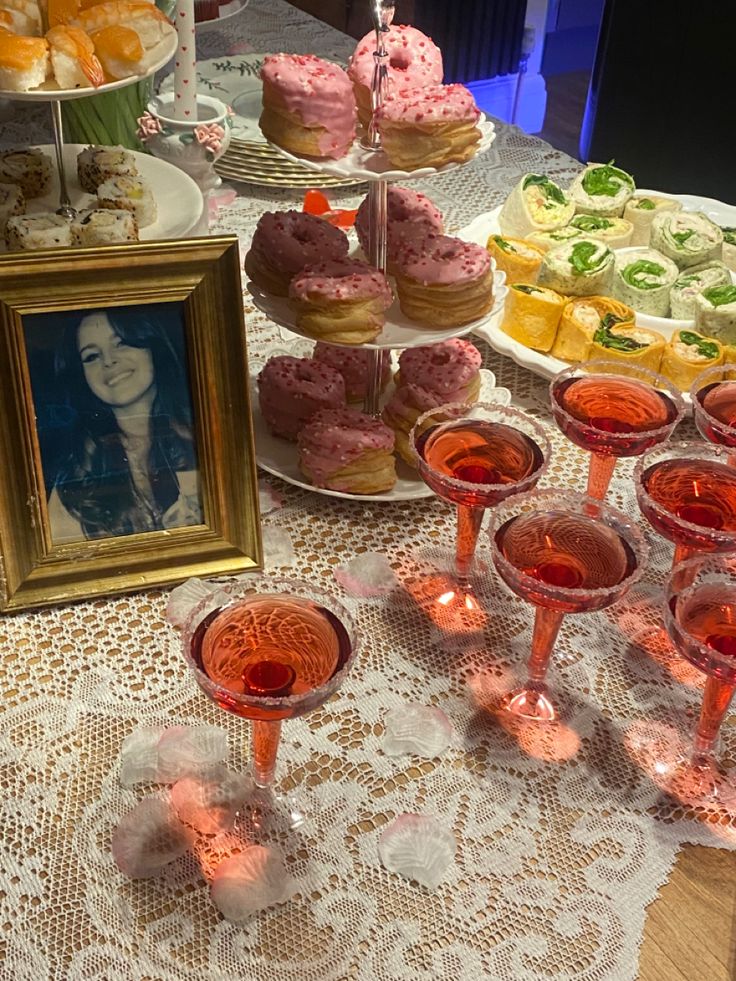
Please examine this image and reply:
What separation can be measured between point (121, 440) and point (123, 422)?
19 mm

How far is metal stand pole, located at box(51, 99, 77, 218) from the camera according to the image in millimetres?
1309

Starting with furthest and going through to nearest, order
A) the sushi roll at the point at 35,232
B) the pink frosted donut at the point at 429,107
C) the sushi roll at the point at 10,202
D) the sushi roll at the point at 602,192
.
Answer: the sushi roll at the point at 602,192 → the sushi roll at the point at 10,202 → the sushi roll at the point at 35,232 → the pink frosted donut at the point at 429,107

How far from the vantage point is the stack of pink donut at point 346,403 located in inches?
49.7

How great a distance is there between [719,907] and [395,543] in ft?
1.76

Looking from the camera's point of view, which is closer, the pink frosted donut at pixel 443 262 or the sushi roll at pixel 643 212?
the pink frosted donut at pixel 443 262

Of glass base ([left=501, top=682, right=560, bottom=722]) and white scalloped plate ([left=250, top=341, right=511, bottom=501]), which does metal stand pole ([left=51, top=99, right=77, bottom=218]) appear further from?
glass base ([left=501, top=682, right=560, bottom=722])

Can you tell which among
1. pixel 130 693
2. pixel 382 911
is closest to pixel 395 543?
pixel 130 693

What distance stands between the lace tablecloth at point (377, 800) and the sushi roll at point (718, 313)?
389 millimetres

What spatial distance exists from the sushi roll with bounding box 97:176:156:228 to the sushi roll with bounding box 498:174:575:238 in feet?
2.02

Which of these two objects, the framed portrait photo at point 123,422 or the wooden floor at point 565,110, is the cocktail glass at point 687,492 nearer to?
the framed portrait photo at point 123,422

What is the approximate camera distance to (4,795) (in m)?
0.94

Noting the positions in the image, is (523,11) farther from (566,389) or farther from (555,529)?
(555,529)

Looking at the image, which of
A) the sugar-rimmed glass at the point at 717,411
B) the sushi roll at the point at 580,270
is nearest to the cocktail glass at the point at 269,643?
the sugar-rimmed glass at the point at 717,411

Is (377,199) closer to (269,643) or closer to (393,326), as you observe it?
→ (393,326)
